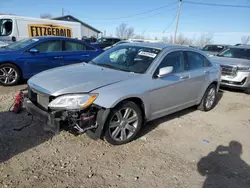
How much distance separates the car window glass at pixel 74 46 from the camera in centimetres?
669

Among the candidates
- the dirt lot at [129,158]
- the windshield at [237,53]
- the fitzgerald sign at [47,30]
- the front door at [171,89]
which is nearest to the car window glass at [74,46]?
the dirt lot at [129,158]

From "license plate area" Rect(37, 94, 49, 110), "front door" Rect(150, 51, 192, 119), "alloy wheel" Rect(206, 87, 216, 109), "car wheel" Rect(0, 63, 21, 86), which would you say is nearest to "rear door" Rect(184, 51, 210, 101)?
"front door" Rect(150, 51, 192, 119)

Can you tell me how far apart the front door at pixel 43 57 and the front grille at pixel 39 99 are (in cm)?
Result: 308

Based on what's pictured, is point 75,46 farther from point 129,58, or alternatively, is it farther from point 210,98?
point 210,98

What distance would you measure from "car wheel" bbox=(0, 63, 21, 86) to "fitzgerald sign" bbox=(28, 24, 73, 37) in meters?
6.97

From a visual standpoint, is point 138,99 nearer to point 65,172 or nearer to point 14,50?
point 65,172

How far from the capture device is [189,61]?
4.11 meters

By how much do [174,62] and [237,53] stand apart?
5.85 metres

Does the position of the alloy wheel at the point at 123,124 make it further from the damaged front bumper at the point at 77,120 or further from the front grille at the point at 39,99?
the front grille at the point at 39,99

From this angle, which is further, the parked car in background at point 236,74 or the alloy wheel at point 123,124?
the parked car in background at point 236,74

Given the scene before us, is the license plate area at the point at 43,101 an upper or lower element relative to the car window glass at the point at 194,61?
lower

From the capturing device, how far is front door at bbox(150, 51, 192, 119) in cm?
336

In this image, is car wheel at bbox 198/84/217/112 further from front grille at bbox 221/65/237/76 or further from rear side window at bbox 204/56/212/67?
front grille at bbox 221/65/237/76

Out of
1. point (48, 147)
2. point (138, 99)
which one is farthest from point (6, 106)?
point (138, 99)
